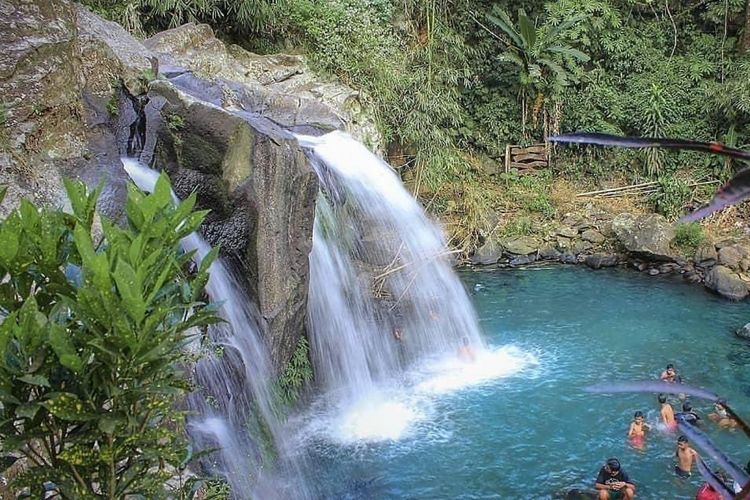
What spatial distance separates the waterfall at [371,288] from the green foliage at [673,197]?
236 inches

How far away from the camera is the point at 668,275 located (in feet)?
39.7

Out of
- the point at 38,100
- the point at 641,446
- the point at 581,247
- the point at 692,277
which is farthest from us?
the point at 581,247

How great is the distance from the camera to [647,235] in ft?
40.7

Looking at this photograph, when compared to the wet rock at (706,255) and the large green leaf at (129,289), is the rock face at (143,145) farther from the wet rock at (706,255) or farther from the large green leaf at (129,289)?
the wet rock at (706,255)

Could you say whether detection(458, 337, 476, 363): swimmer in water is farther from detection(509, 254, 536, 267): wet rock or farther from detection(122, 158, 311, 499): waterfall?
detection(509, 254, 536, 267): wet rock

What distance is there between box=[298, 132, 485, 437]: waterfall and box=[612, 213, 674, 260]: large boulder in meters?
4.40

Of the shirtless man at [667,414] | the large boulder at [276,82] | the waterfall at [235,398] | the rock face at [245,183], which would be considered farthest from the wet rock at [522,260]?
the waterfall at [235,398]

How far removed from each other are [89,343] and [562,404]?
6.84m

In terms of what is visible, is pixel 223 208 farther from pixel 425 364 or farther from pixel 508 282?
pixel 508 282

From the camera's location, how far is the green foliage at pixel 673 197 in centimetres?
1335

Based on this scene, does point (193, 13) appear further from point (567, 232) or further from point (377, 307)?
point (567, 232)

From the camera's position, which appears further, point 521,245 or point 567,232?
point 567,232

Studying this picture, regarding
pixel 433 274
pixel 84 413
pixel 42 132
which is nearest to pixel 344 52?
pixel 433 274

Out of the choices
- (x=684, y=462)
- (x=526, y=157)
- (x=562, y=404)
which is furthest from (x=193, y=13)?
(x=684, y=462)
